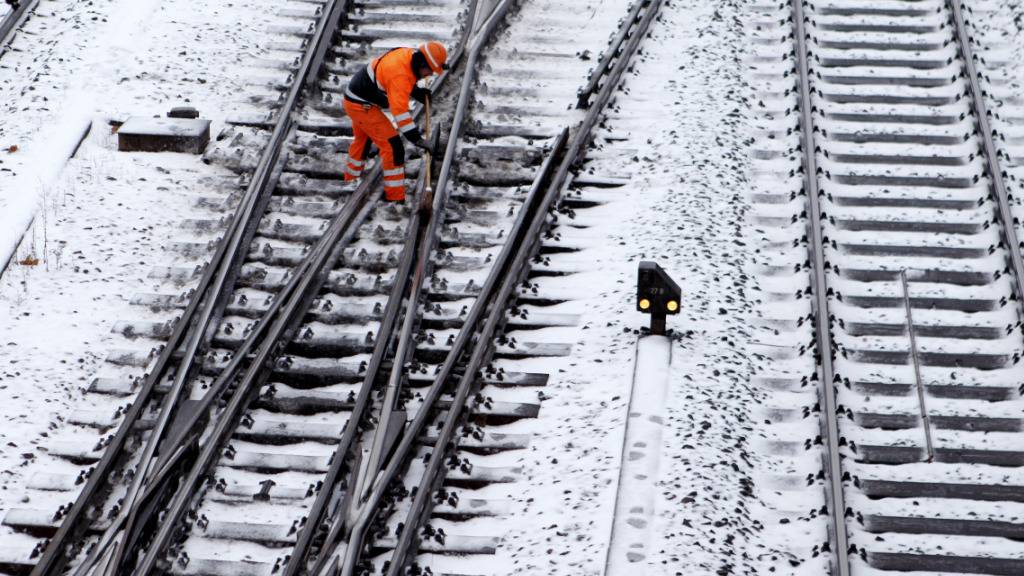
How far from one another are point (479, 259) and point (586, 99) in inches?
124

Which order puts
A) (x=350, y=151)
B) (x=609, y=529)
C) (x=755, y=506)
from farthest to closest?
(x=350, y=151), (x=755, y=506), (x=609, y=529)

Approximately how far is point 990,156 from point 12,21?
37.8ft

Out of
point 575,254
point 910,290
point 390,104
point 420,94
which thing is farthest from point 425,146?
point 910,290

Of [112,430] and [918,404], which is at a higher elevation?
[918,404]

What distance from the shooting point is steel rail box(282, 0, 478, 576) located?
8.76 meters

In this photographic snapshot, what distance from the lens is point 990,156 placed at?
12914 millimetres

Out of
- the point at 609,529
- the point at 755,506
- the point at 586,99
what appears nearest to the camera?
the point at 609,529

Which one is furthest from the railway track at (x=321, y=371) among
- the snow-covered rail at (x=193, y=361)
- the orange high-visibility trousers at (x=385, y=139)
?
the orange high-visibility trousers at (x=385, y=139)

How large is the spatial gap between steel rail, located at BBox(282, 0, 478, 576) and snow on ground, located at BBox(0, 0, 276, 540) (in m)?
2.32

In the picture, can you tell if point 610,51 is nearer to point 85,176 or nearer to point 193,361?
point 85,176

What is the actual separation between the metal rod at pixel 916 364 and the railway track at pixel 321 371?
9.82 ft

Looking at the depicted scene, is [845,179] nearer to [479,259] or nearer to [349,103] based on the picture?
[479,259]

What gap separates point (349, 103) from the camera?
40.7 ft

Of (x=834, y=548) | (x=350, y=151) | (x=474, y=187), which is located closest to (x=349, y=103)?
(x=350, y=151)
